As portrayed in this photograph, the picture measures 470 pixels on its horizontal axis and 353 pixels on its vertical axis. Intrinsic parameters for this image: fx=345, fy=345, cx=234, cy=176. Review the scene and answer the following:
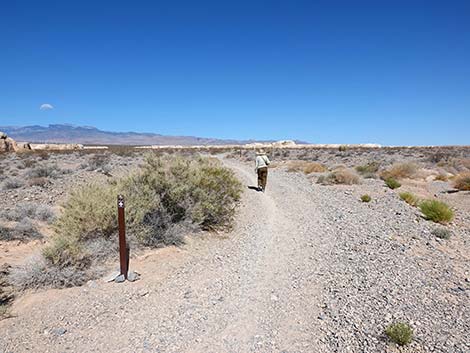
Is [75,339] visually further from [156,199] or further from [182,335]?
[156,199]

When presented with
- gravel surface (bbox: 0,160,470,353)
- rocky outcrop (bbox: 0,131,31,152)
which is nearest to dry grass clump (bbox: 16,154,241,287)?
gravel surface (bbox: 0,160,470,353)

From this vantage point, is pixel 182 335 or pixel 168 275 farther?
pixel 168 275

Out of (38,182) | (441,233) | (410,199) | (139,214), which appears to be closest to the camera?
(139,214)

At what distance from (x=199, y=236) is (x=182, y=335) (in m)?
3.99

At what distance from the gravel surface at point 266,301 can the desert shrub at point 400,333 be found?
0.31 ft

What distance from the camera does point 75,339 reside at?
159 inches

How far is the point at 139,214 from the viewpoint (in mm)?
7031

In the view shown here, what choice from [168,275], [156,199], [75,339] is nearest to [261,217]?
[156,199]

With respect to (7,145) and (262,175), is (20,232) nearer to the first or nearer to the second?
(262,175)

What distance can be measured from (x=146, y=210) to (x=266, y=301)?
3554mm

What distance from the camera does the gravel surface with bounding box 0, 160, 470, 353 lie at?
394cm

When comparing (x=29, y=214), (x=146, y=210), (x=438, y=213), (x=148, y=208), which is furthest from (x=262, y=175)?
(x=29, y=214)

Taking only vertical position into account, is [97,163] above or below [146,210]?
below

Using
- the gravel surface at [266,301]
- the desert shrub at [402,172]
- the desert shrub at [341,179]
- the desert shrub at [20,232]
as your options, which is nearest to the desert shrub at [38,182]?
the desert shrub at [20,232]
